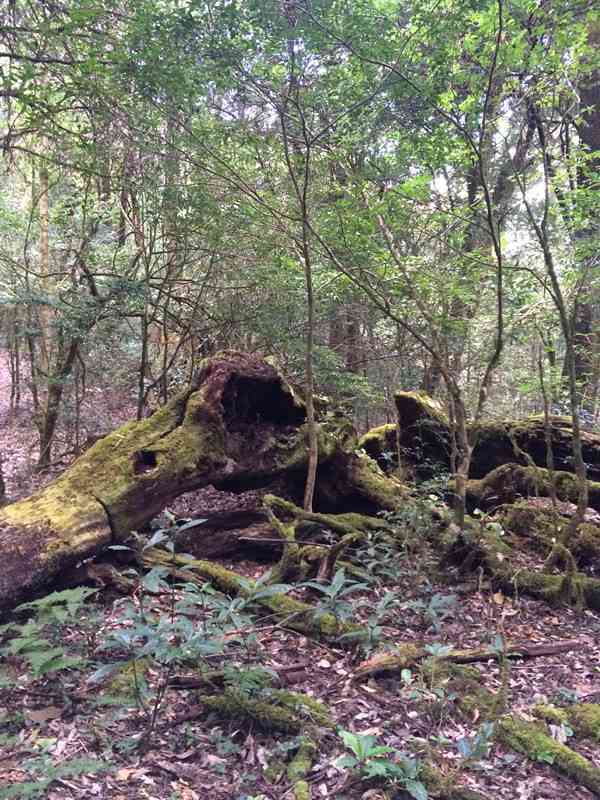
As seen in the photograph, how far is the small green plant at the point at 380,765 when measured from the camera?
7.34 ft

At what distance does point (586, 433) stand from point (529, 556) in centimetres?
168

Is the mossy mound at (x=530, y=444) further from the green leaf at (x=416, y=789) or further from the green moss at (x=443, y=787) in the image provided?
the green leaf at (x=416, y=789)

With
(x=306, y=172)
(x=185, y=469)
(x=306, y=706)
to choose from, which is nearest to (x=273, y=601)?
(x=306, y=706)

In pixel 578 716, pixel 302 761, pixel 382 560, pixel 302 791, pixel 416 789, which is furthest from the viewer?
pixel 382 560

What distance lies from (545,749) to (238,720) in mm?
1658

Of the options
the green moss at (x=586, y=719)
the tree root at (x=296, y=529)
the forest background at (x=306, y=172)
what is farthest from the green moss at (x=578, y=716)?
the forest background at (x=306, y=172)

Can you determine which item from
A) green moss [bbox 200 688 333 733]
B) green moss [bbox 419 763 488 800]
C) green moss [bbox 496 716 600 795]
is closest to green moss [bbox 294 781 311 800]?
green moss [bbox 200 688 333 733]

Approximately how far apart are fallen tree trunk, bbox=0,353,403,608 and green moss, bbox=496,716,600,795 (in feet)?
9.59

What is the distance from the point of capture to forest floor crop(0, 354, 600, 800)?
245 cm

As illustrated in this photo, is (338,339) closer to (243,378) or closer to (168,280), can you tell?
(168,280)

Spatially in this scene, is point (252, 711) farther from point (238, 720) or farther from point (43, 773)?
point (43, 773)

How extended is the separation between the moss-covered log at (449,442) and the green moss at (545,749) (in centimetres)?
341

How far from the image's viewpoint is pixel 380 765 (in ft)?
7.49

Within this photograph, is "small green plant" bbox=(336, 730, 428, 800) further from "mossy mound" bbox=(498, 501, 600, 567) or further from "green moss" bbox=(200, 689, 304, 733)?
"mossy mound" bbox=(498, 501, 600, 567)
